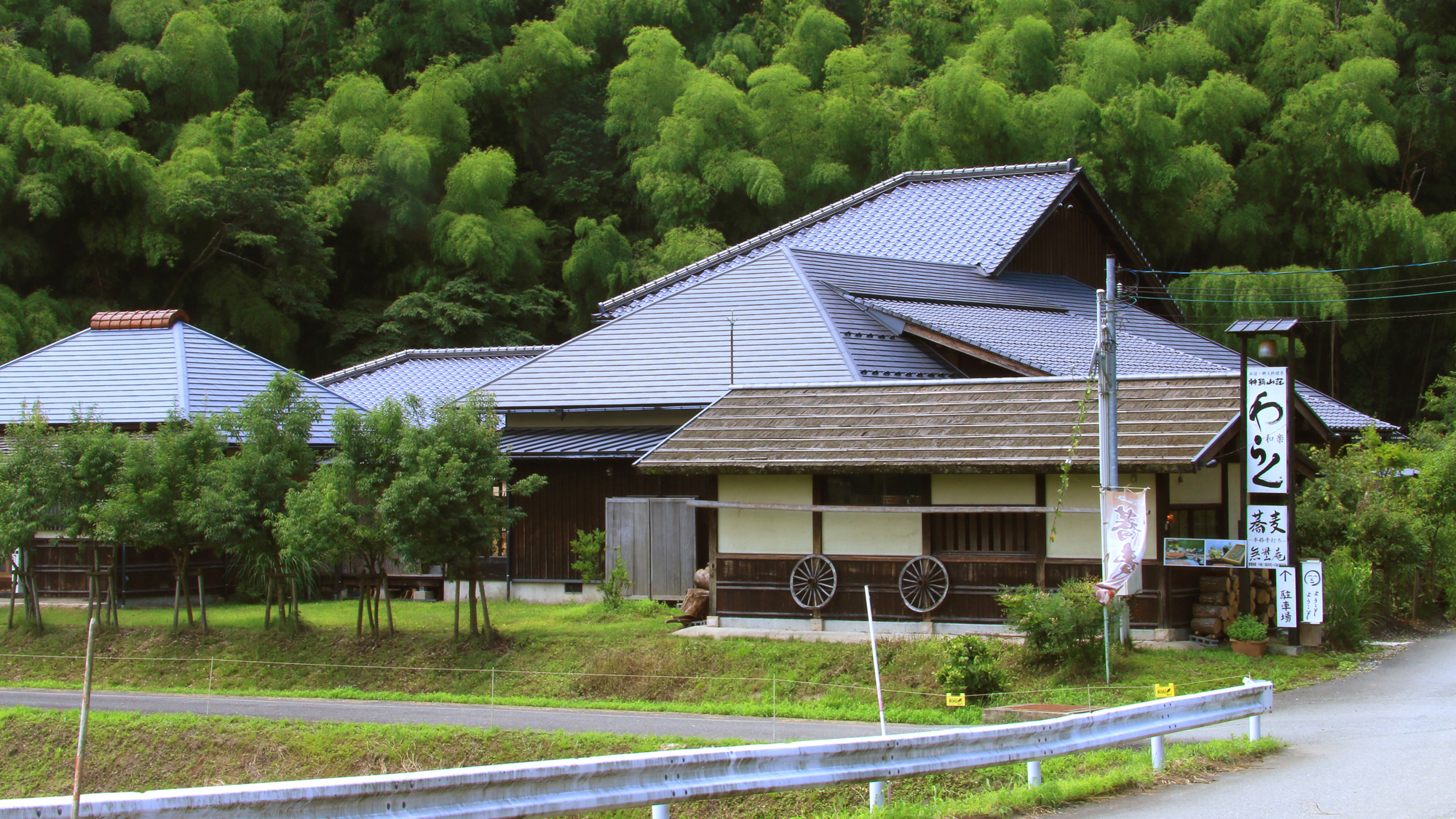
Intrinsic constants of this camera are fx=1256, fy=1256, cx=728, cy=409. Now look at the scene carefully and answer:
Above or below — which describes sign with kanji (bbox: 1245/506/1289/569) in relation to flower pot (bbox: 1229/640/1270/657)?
above

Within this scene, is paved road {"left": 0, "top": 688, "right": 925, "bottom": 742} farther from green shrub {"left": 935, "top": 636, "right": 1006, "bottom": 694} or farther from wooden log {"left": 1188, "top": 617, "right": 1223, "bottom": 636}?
wooden log {"left": 1188, "top": 617, "right": 1223, "bottom": 636}

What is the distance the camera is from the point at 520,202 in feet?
147

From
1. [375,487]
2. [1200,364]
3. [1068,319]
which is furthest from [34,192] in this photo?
[1200,364]

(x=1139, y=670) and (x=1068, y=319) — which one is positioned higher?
(x=1068, y=319)

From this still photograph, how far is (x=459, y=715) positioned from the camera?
14047 millimetres

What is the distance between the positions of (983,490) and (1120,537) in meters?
2.64

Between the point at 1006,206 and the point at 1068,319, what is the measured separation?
409cm

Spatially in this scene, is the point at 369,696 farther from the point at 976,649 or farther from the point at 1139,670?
the point at 1139,670

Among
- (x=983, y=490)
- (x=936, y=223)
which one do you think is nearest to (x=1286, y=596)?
(x=983, y=490)

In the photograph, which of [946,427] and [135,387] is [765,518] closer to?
[946,427]

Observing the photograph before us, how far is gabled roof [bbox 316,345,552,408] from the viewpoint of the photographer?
2859 centimetres

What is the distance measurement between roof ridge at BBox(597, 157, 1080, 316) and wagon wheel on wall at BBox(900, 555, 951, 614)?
13.7 metres

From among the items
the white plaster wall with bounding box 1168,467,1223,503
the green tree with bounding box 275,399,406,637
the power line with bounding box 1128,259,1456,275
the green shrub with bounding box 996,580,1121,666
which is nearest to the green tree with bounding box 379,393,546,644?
the green tree with bounding box 275,399,406,637

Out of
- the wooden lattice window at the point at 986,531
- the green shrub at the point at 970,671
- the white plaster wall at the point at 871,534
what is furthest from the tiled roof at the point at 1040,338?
the green shrub at the point at 970,671
